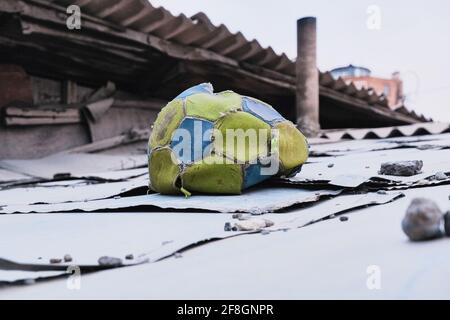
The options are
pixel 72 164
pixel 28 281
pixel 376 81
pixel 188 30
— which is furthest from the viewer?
pixel 376 81

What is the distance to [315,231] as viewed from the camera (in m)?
1.51

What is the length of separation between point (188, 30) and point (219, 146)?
338cm

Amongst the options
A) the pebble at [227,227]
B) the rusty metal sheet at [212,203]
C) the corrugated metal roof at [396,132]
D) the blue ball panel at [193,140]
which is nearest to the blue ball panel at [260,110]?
the blue ball panel at [193,140]

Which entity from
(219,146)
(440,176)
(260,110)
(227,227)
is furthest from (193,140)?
(440,176)

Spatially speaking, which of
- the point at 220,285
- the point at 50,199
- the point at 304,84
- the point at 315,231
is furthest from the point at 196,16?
the point at 220,285

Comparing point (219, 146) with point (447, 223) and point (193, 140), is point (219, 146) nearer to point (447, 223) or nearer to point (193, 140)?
point (193, 140)

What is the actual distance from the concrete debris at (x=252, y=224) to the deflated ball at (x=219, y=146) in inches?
23.6

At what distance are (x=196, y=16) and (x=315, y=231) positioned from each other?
14.7ft

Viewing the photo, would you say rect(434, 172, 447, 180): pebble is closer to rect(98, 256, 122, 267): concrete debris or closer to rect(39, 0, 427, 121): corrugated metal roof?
rect(98, 256, 122, 267): concrete debris

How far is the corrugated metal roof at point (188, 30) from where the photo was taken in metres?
4.75

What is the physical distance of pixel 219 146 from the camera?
222cm

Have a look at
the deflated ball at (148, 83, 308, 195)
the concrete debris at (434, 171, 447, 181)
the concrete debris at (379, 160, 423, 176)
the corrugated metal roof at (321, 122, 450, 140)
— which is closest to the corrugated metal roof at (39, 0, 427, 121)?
the corrugated metal roof at (321, 122, 450, 140)

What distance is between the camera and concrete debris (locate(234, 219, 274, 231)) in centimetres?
157
